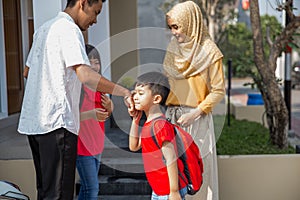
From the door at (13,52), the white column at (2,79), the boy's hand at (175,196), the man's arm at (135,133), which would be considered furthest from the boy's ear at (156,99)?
the door at (13,52)

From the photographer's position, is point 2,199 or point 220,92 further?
point 220,92

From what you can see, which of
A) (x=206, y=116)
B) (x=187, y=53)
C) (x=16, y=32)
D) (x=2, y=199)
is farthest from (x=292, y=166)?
(x=16, y=32)

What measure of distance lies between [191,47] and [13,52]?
3.94 meters

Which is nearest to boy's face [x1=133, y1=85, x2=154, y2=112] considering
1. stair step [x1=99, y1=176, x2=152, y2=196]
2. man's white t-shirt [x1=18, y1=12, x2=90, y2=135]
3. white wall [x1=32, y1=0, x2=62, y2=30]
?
man's white t-shirt [x1=18, y1=12, x2=90, y2=135]

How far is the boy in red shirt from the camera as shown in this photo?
233cm

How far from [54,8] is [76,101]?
3.91 feet

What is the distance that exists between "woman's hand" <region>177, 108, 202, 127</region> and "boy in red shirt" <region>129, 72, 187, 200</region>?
0.32 metres

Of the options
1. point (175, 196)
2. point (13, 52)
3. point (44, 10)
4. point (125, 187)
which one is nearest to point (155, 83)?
point (175, 196)

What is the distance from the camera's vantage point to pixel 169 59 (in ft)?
9.57

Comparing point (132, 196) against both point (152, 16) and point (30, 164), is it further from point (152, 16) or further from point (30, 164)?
point (152, 16)

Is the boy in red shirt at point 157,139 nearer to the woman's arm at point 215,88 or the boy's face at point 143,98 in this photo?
the boy's face at point 143,98

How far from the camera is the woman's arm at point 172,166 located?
2.32 metres

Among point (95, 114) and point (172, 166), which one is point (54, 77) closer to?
point (95, 114)

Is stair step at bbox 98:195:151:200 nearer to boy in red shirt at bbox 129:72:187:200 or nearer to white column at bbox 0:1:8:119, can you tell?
boy in red shirt at bbox 129:72:187:200
